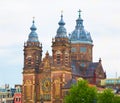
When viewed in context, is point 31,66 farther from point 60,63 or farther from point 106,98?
point 106,98

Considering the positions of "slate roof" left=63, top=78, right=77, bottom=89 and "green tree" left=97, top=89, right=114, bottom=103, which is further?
"slate roof" left=63, top=78, right=77, bottom=89

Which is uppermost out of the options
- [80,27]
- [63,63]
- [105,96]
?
[80,27]

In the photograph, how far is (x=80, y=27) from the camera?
18925 cm

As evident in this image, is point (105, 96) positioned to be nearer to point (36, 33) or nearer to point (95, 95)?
point (95, 95)

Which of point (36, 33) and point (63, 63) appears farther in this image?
point (36, 33)

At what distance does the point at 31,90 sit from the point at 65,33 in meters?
18.6

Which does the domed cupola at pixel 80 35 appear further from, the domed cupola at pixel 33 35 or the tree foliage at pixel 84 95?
the tree foliage at pixel 84 95

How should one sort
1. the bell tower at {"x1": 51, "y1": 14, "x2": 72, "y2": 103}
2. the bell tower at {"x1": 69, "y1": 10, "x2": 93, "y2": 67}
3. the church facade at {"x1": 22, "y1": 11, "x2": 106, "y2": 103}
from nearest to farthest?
the bell tower at {"x1": 51, "y1": 14, "x2": 72, "y2": 103}
the church facade at {"x1": 22, "y1": 11, "x2": 106, "y2": 103}
the bell tower at {"x1": 69, "y1": 10, "x2": 93, "y2": 67}

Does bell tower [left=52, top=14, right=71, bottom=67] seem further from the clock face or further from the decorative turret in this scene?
the decorative turret

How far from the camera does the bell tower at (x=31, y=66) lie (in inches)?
7023

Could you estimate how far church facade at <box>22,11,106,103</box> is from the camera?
172 metres

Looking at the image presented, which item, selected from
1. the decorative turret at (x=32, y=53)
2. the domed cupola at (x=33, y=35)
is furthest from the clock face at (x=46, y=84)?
the domed cupola at (x=33, y=35)

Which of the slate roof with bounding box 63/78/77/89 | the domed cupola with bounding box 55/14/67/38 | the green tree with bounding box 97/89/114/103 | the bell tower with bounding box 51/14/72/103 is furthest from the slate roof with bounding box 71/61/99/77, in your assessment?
the green tree with bounding box 97/89/114/103

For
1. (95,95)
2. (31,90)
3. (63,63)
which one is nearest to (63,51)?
(63,63)
